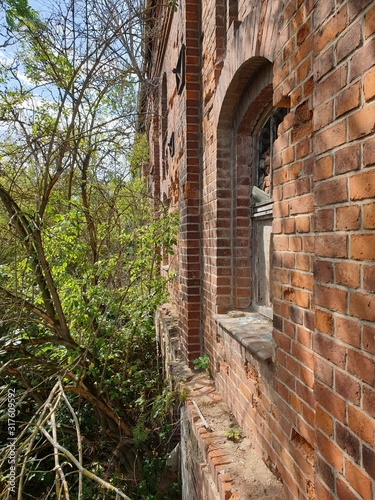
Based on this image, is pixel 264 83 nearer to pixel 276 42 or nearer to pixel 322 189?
pixel 276 42

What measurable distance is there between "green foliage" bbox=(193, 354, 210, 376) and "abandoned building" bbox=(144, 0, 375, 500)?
8 cm

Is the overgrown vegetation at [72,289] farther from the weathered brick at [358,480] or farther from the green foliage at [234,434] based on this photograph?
the weathered brick at [358,480]

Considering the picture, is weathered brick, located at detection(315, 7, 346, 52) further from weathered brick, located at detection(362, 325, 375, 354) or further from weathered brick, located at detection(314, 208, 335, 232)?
weathered brick, located at detection(362, 325, 375, 354)

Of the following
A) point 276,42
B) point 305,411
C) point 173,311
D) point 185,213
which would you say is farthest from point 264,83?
point 173,311

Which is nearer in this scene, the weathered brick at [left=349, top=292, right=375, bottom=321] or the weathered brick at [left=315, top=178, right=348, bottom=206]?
the weathered brick at [left=349, top=292, right=375, bottom=321]

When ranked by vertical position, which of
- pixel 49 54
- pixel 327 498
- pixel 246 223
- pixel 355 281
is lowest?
pixel 327 498

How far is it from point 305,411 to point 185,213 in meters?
2.37

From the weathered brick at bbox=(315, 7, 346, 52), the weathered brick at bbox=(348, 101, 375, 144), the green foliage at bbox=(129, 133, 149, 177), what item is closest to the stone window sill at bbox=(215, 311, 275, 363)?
the weathered brick at bbox=(348, 101, 375, 144)

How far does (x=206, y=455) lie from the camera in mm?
2152

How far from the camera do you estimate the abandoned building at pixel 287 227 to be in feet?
3.19

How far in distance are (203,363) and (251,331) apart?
112cm

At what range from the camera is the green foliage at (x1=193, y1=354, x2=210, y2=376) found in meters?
3.16

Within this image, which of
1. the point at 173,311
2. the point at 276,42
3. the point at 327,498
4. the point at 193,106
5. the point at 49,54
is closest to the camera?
the point at 327,498

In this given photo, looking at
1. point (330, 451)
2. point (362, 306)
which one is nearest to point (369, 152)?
point (362, 306)
